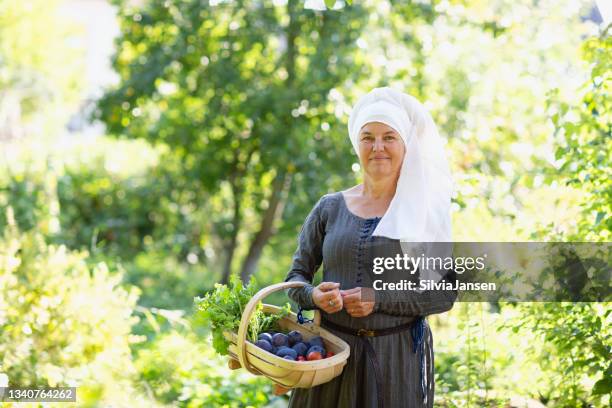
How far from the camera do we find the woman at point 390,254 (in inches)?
87.5

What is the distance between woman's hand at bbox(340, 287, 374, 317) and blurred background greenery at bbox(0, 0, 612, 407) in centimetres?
69

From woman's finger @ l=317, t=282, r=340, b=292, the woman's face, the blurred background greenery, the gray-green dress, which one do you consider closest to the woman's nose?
the woman's face

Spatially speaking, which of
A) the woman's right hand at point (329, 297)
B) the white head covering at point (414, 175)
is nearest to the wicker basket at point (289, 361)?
the woman's right hand at point (329, 297)

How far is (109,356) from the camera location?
12.7ft

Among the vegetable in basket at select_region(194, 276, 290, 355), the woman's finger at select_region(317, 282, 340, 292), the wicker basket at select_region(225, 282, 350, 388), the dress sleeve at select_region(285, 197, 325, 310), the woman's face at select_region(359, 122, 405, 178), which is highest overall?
the woman's face at select_region(359, 122, 405, 178)

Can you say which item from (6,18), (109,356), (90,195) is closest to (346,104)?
(109,356)

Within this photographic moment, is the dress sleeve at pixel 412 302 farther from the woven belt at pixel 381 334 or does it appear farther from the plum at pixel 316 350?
the plum at pixel 316 350

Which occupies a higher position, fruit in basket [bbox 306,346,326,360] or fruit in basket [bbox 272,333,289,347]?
fruit in basket [bbox 272,333,289,347]

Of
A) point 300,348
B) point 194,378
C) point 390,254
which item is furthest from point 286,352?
point 194,378

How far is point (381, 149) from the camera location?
7.54 ft

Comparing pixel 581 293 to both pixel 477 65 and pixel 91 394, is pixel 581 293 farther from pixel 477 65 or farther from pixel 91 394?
pixel 477 65

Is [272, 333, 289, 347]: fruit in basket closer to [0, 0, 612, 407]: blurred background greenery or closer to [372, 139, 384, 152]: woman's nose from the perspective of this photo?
[0, 0, 612, 407]: blurred background greenery

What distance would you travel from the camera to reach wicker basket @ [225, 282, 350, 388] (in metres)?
2.02

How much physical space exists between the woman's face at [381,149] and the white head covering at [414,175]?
2 centimetres
